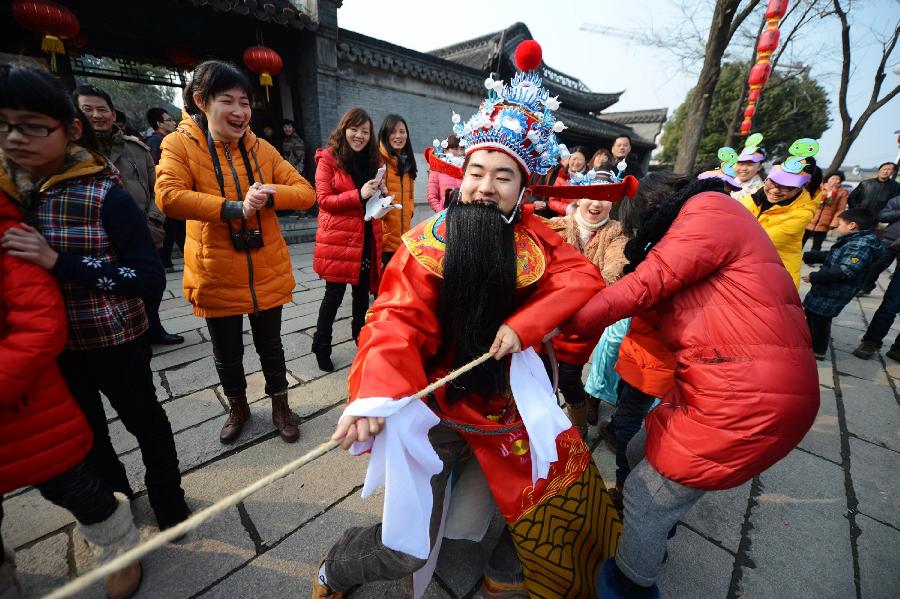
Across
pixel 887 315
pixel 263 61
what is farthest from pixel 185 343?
pixel 887 315

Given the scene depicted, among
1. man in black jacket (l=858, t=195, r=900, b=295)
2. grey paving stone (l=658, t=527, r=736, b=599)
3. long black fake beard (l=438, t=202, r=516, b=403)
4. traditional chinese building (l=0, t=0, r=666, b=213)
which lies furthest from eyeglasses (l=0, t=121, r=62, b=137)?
man in black jacket (l=858, t=195, r=900, b=295)

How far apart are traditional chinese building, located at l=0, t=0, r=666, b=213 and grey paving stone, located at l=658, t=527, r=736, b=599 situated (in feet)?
26.7

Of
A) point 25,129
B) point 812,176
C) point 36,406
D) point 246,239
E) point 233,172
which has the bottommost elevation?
point 36,406

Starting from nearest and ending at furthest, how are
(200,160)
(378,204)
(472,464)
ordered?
(472,464) → (200,160) → (378,204)

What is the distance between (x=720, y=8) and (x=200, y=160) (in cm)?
949

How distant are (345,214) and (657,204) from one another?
2.42 m

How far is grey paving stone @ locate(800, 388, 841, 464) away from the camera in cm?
293

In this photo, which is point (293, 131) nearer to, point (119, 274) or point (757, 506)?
point (119, 274)

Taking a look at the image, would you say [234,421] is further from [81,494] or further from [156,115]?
[156,115]

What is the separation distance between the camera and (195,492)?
7.29 feet

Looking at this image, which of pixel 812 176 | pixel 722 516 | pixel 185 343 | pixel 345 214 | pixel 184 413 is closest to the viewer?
pixel 722 516

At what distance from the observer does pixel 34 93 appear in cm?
130

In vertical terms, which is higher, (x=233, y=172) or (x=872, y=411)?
(x=233, y=172)

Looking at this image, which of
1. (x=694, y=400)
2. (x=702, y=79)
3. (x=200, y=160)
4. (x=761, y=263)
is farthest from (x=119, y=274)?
(x=702, y=79)
